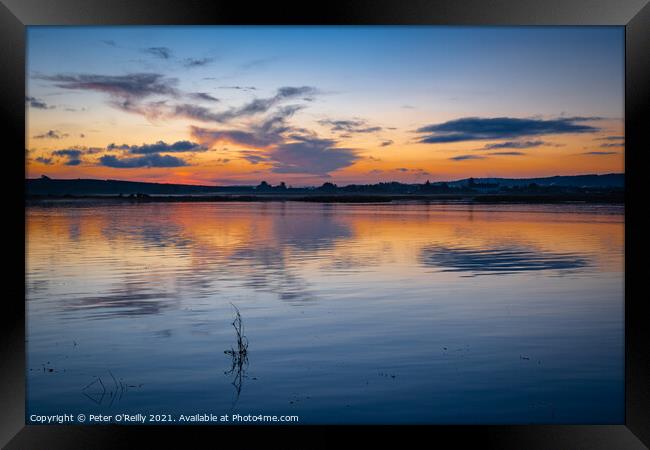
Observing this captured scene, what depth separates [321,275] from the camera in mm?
17531

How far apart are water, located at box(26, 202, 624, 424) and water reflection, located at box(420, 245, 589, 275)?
0.12m

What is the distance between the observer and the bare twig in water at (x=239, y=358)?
959cm

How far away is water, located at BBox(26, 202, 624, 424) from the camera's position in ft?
29.8

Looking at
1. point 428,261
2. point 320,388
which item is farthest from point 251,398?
point 428,261

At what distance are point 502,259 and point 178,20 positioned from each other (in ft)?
51.5

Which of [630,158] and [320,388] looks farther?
[320,388]

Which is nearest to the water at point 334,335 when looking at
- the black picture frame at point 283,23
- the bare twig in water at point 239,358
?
the bare twig in water at point 239,358

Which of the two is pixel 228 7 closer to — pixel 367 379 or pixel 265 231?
pixel 367 379

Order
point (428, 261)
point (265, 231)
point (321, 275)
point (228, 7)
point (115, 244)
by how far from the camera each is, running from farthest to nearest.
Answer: point (265, 231), point (115, 244), point (428, 261), point (321, 275), point (228, 7)

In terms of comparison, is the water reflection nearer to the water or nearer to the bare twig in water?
the water

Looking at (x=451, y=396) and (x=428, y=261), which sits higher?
(x=428, y=261)

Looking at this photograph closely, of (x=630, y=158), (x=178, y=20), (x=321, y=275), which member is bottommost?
(x=321, y=275)

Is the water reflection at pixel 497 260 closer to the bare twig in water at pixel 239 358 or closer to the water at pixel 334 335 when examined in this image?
the water at pixel 334 335

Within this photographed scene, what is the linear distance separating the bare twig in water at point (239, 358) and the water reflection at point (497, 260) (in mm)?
8615
